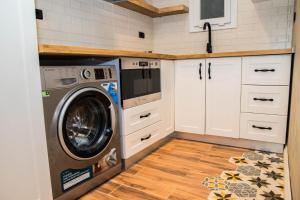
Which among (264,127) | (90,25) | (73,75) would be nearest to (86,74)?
(73,75)

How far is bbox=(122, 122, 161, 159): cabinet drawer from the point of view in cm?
177

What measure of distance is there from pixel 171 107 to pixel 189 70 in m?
0.46

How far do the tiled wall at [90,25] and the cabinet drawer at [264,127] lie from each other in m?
1.63

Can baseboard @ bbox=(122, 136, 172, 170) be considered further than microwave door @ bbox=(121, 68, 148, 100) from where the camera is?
Yes

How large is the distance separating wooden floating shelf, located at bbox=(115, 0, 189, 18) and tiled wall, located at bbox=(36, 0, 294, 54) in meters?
0.08

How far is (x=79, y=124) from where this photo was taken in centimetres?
151

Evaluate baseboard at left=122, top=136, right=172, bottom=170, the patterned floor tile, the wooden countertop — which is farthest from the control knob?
the patterned floor tile

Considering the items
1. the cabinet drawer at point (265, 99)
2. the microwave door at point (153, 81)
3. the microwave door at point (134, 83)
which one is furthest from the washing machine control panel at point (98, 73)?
the cabinet drawer at point (265, 99)

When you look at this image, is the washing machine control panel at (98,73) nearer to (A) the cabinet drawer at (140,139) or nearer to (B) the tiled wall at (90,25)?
(A) the cabinet drawer at (140,139)

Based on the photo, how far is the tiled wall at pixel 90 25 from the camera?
72.2 inches

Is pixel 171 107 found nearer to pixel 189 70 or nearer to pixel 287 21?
pixel 189 70

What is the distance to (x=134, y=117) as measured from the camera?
1839 millimetres

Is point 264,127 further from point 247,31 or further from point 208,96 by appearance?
point 247,31

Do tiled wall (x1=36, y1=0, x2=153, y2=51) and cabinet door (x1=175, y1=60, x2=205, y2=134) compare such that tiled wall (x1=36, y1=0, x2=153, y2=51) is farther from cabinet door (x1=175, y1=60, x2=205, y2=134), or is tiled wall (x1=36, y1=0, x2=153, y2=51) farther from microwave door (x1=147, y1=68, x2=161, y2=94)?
cabinet door (x1=175, y1=60, x2=205, y2=134)
